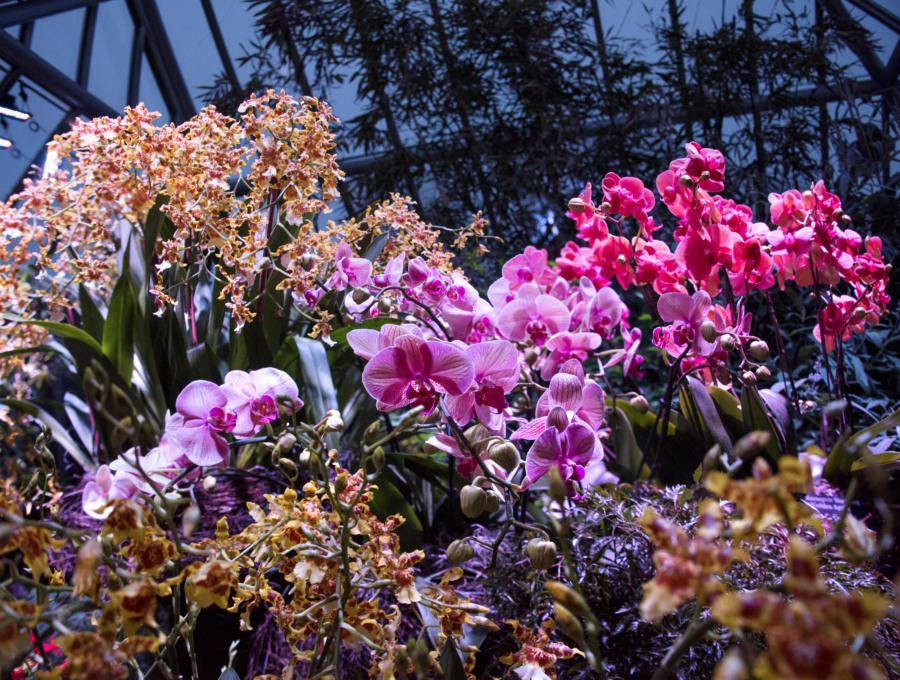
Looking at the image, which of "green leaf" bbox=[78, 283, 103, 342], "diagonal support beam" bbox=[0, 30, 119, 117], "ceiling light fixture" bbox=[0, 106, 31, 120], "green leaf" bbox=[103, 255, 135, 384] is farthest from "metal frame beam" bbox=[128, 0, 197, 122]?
"green leaf" bbox=[103, 255, 135, 384]

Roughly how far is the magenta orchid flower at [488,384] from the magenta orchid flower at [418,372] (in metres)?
0.01

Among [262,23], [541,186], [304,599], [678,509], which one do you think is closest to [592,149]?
[541,186]

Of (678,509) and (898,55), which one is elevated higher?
(898,55)

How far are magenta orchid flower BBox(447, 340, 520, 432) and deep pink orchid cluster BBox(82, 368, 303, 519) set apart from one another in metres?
0.12

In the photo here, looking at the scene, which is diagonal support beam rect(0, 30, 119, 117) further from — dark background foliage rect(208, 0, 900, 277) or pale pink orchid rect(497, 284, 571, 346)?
pale pink orchid rect(497, 284, 571, 346)

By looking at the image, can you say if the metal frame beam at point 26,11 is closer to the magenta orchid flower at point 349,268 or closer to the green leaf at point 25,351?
the green leaf at point 25,351

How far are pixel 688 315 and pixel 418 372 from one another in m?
0.34

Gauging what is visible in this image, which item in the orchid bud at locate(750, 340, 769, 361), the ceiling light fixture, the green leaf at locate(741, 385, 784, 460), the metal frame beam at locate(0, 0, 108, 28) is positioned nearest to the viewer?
the orchid bud at locate(750, 340, 769, 361)

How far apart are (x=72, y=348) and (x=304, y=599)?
60 centimetres

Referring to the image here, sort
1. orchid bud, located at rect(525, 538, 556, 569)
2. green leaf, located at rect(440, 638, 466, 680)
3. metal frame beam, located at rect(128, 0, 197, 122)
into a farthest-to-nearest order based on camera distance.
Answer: metal frame beam, located at rect(128, 0, 197, 122)
green leaf, located at rect(440, 638, 466, 680)
orchid bud, located at rect(525, 538, 556, 569)

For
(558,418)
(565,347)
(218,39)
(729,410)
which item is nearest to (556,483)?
(558,418)

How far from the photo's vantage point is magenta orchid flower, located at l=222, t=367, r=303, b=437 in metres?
0.48

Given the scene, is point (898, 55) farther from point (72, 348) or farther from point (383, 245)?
point (72, 348)

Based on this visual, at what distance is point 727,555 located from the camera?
197 mm
